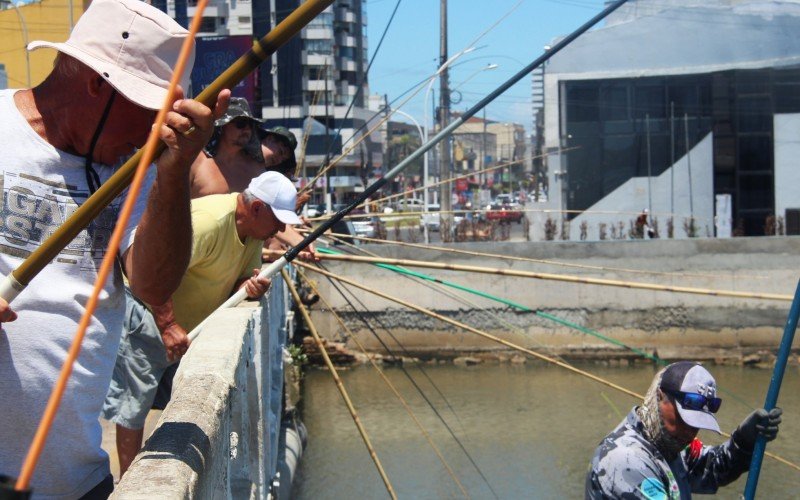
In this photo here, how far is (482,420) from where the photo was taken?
40.0 feet

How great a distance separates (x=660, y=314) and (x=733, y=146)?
34.0 ft

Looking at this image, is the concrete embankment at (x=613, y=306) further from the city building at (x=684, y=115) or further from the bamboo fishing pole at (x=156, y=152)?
the bamboo fishing pole at (x=156, y=152)

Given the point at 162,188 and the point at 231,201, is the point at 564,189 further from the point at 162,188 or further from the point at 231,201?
the point at 162,188

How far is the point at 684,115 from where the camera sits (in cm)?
2523

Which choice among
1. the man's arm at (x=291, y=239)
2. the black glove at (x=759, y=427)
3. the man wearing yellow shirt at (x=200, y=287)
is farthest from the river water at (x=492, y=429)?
the man wearing yellow shirt at (x=200, y=287)

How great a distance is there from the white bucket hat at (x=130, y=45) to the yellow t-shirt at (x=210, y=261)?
1.97 metres

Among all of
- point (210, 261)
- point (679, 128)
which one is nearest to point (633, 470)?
point (210, 261)

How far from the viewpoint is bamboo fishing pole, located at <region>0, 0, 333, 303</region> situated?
1.75 meters

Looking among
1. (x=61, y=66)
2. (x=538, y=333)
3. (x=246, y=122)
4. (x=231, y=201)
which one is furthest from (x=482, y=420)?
(x=61, y=66)

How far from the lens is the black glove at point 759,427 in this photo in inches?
144

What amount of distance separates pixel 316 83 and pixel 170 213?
1063 cm

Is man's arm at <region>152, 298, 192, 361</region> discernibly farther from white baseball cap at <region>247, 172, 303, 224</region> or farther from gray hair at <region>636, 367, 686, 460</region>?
gray hair at <region>636, 367, 686, 460</region>

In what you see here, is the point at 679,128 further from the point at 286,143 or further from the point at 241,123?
the point at 241,123

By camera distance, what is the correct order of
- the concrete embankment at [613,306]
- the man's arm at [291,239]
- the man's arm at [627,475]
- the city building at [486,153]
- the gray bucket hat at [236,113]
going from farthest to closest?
the city building at [486,153] → the concrete embankment at [613,306] → the man's arm at [291,239] → the gray bucket hat at [236,113] → the man's arm at [627,475]
